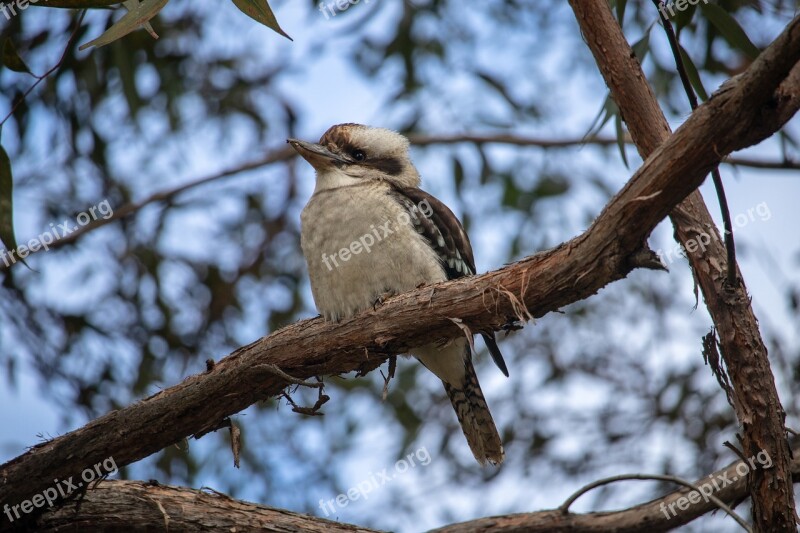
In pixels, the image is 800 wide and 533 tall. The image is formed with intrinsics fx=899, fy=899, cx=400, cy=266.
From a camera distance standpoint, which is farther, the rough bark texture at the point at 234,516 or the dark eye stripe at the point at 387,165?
the dark eye stripe at the point at 387,165

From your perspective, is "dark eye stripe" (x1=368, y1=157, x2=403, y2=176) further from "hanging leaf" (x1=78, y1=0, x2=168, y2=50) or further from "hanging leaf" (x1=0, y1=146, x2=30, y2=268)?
"hanging leaf" (x1=78, y1=0, x2=168, y2=50)

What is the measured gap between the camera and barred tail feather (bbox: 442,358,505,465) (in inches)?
131

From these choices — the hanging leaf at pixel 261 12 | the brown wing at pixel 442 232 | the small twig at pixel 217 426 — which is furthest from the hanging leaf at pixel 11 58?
the brown wing at pixel 442 232

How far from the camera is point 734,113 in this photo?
1.82 metres

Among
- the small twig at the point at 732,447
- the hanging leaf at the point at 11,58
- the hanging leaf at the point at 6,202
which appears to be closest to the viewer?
the small twig at the point at 732,447

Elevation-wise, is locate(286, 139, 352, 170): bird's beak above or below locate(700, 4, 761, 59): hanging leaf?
above

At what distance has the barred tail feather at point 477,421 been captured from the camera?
3338mm

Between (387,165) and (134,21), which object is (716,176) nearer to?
(134,21)

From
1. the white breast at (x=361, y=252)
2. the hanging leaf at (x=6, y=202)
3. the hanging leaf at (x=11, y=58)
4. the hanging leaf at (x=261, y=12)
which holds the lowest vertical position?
the white breast at (x=361, y=252)

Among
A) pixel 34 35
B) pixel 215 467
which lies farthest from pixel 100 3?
pixel 215 467

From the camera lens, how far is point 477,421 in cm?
336

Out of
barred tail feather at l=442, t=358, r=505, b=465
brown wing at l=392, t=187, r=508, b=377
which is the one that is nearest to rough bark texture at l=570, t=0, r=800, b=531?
brown wing at l=392, t=187, r=508, b=377

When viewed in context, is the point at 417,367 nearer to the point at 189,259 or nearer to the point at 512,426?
the point at 512,426

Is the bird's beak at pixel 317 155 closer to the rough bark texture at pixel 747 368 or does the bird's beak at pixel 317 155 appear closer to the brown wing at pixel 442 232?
the brown wing at pixel 442 232
